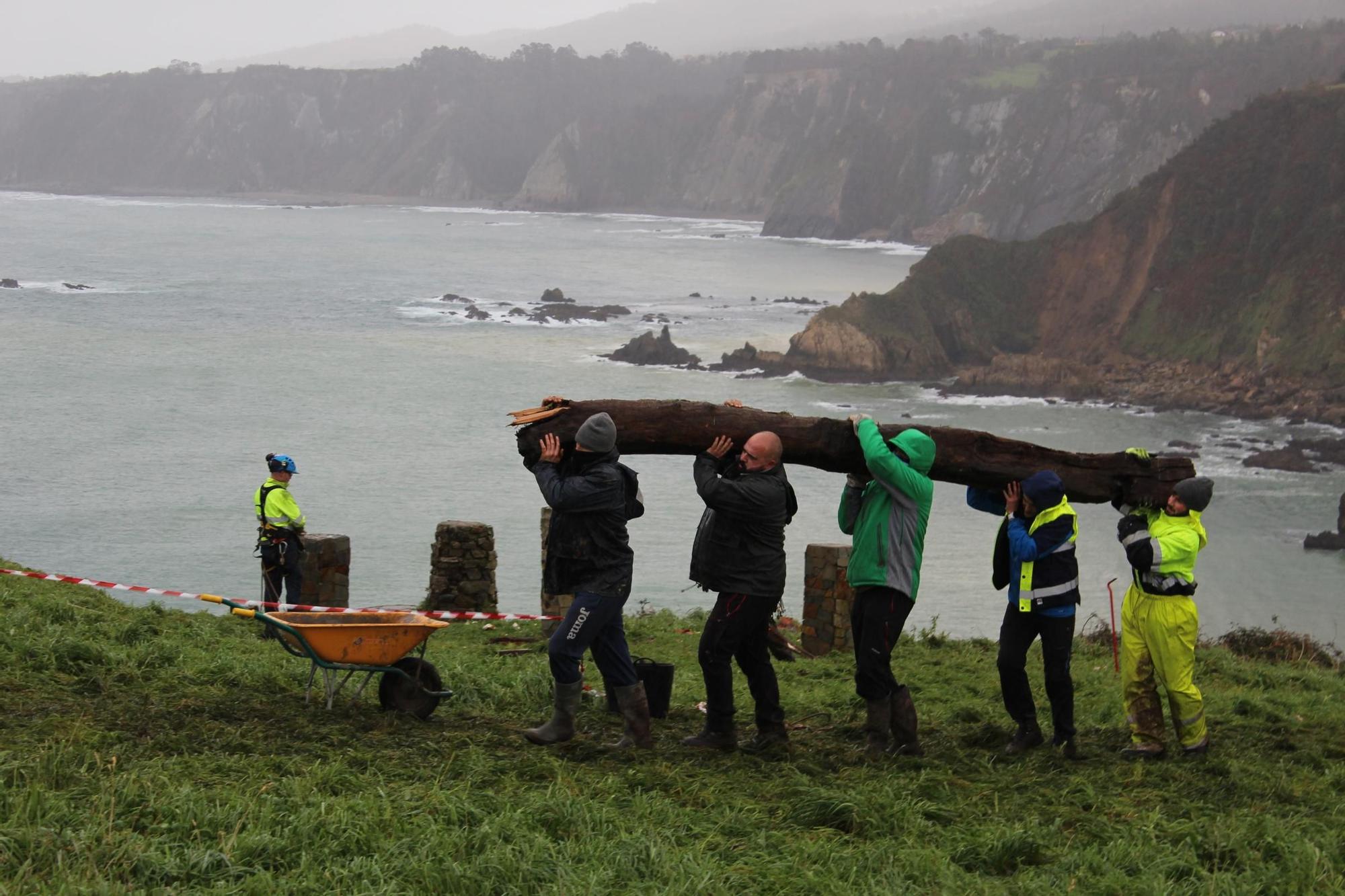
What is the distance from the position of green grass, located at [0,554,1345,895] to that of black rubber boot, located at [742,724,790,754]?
17cm

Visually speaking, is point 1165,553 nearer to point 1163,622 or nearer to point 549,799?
point 1163,622

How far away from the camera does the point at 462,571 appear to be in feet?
46.6

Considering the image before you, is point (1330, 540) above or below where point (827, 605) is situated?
below

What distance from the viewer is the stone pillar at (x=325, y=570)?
13.7 m

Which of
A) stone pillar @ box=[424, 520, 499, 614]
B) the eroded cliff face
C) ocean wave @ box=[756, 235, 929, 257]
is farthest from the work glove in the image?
ocean wave @ box=[756, 235, 929, 257]

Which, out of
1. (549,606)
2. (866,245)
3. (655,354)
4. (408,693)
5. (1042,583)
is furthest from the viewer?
(866,245)

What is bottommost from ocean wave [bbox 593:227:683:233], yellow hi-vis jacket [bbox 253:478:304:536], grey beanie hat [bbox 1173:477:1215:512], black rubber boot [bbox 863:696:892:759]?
black rubber boot [bbox 863:696:892:759]

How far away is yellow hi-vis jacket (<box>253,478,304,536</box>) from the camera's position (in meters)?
12.3

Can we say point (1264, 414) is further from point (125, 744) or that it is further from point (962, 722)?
point (125, 744)

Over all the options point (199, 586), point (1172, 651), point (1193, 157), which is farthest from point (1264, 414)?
point (1172, 651)

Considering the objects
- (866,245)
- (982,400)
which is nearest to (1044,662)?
(982,400)

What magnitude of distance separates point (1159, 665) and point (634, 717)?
305cm

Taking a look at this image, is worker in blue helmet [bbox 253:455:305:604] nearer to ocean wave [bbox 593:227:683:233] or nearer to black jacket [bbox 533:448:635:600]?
black jacket [bbox 533:448:635:600]

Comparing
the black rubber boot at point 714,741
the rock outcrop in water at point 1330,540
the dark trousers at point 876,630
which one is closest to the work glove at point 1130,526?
the dark trousers at point 876,630
